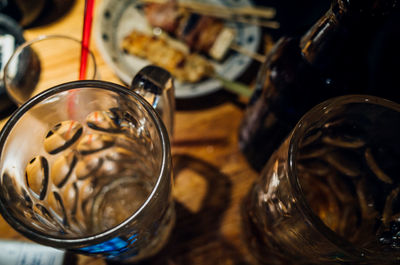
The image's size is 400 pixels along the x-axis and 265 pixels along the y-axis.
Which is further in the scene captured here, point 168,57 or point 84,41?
point 168,57

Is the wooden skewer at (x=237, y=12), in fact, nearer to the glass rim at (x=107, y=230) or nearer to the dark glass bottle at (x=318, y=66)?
the dark glass bottle at (x=318, y=66)

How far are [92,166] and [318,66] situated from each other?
390mm

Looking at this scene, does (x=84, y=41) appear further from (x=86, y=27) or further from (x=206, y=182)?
(x=206, y=182)

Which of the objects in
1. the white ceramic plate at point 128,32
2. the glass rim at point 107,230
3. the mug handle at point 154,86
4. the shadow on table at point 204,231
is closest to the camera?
the glass rim at point 107,230

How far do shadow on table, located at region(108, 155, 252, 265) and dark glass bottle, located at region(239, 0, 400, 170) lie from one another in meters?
0.13

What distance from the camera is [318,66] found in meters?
0.44

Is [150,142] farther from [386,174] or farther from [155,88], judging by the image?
[386,174]

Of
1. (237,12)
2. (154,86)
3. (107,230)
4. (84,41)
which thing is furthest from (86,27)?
(237,12)

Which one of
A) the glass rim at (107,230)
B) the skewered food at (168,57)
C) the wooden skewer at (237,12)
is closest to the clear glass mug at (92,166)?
the glass rim at (107,230)

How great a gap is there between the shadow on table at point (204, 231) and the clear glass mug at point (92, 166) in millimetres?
33

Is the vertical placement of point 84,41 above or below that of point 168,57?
above

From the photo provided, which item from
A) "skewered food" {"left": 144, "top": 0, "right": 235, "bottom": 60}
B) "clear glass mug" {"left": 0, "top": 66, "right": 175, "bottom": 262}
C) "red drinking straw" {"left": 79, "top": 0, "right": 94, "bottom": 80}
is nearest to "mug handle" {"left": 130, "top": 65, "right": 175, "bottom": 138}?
"clear glass mug" {"left": 0, "top": 66, "right": 175, "bottom": 262}

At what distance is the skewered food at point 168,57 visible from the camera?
2.34 ft

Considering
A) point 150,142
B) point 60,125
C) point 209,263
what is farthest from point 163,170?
point 209,263
